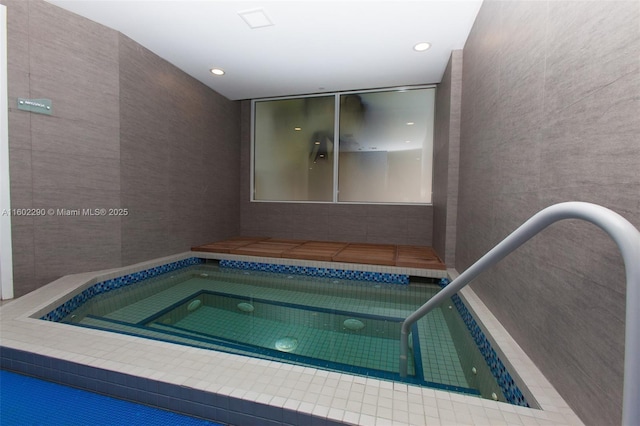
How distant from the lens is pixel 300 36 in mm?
3137

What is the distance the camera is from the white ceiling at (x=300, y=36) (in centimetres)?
266

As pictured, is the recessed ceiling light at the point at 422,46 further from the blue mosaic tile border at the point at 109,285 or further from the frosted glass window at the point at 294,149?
the blue mosaic tile border at the point at 109,285

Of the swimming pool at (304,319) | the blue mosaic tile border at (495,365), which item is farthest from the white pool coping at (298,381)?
the swimming pool at (304,319)

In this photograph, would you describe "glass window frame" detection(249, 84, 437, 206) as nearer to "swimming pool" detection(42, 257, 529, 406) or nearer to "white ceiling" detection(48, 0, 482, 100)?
"white ceiling" detection(48, 0, 482, 100)

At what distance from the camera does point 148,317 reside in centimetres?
244

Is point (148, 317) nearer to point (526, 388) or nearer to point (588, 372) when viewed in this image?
point (526, 388)

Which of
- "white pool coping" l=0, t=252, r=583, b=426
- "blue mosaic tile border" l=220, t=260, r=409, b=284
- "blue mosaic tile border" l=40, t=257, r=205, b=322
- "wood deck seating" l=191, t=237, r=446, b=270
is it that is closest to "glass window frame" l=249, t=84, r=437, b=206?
"wood deck seating" l=191, t=237, r=446, b=270

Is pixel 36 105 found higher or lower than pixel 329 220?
higher

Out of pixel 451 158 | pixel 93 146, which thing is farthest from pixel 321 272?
pixel 93 146

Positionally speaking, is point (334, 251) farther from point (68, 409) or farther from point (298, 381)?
point (68, 409)

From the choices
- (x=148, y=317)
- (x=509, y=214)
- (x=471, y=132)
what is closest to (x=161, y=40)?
(x=148, y=317)

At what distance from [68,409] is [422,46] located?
14.2 ft

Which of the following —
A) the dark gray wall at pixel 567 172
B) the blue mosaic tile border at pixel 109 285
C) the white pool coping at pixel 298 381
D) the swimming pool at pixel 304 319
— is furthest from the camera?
the blue mosaic tile border at pixel 109 285

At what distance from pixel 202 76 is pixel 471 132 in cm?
396
